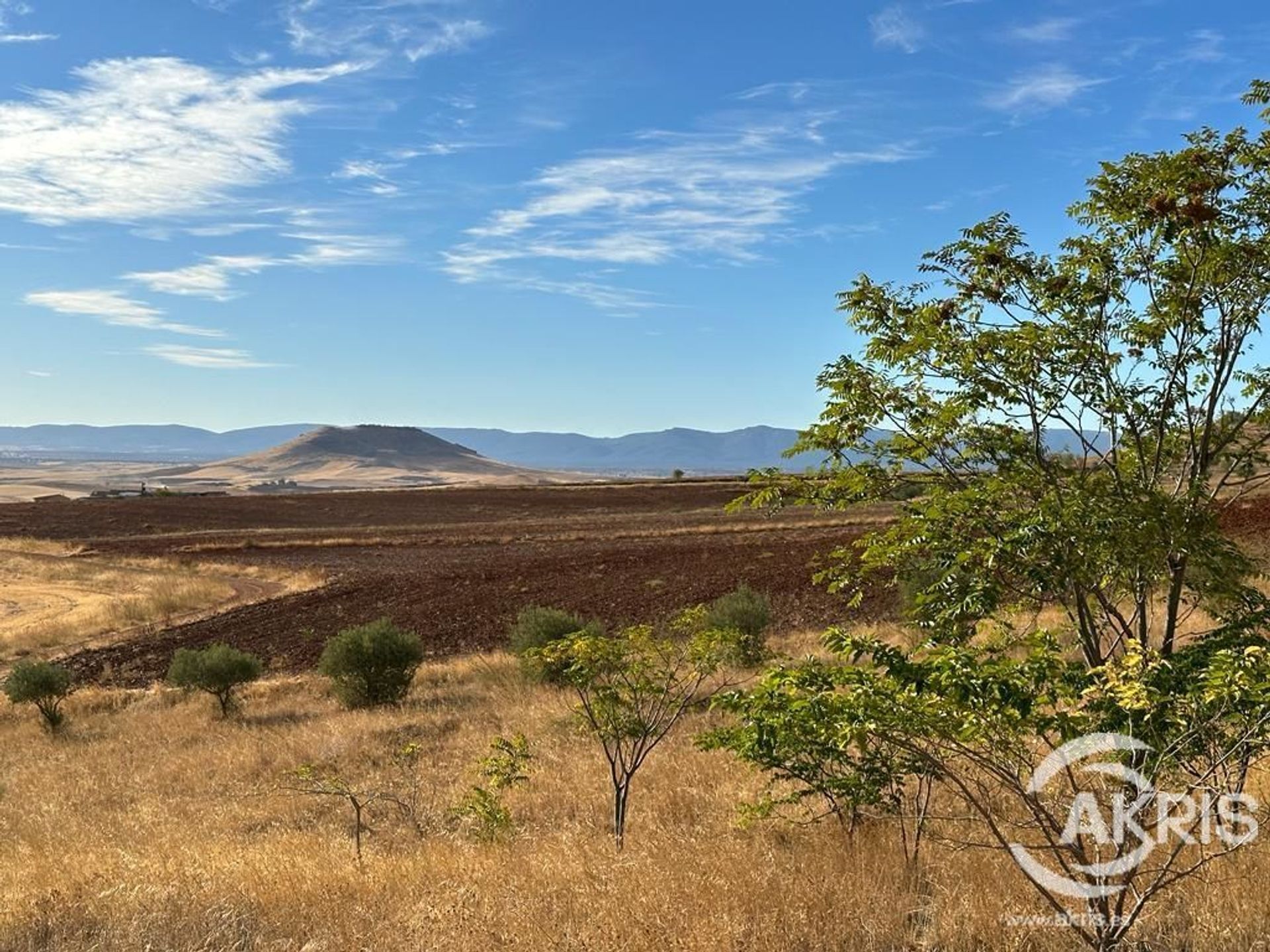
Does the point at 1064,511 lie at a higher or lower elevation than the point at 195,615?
higher

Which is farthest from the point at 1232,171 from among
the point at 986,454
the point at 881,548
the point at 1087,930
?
the point at 1087,930

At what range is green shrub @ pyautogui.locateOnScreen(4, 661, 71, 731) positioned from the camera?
1864 cm

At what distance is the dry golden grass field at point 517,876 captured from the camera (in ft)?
17.2

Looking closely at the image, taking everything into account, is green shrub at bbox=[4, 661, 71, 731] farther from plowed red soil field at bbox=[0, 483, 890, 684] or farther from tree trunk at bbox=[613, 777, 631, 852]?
tree trunk at bbox=[613, 777, 631, 852]

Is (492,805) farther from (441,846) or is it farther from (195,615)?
(195,615)

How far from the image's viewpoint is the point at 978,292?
20.4ft

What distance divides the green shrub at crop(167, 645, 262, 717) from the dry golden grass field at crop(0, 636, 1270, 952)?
505cm

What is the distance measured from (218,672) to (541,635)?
7.58 m

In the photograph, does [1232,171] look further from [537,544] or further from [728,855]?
[537,544]

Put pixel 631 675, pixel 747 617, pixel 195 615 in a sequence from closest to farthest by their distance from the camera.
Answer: pixel 631 675 → pixel 747 617 → pixel 195 615

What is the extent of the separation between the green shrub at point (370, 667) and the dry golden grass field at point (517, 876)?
5041mm

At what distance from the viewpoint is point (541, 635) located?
18984mm

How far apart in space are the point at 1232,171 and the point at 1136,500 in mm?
2576

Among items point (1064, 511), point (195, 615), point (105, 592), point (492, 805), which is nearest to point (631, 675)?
point (492, 805)
